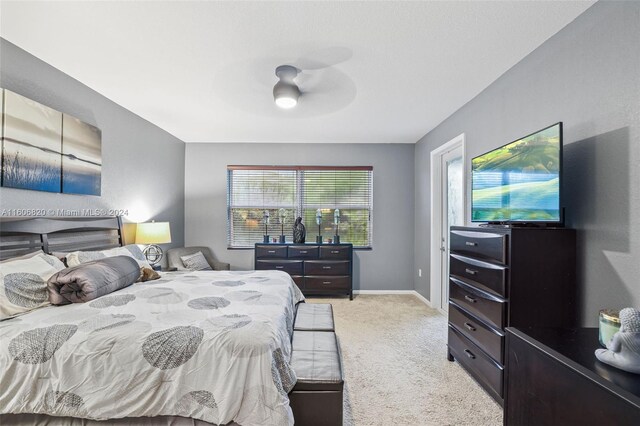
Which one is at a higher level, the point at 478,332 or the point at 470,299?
the point at 470,299

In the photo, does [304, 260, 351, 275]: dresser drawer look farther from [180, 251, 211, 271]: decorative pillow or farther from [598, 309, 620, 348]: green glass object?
[598, 309, 620, 348]: green glass object

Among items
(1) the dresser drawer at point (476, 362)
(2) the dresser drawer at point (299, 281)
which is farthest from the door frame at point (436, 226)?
(2) the dresser drawer at point (299, 281)

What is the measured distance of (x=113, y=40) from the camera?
2.09 metres

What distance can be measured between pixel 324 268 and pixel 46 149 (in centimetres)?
343

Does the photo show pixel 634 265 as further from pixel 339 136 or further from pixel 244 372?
pixel 339 136

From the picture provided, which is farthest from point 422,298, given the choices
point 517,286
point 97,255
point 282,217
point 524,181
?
point 97,255

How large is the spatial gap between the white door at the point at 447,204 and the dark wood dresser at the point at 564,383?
244cm

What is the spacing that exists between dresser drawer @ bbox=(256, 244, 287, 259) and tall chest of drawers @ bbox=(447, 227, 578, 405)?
297 centimetres

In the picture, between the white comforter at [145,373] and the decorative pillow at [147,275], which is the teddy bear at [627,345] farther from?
the decorative pillow at [147,275]

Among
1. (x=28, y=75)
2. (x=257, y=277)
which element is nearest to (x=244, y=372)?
(x=257, y=277)

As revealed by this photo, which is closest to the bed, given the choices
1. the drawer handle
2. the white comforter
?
the white comforter

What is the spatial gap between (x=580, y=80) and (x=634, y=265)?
1.13 metres

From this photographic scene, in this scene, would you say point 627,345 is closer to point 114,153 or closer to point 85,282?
point 85,282

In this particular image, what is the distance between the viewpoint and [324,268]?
456 centimetres
